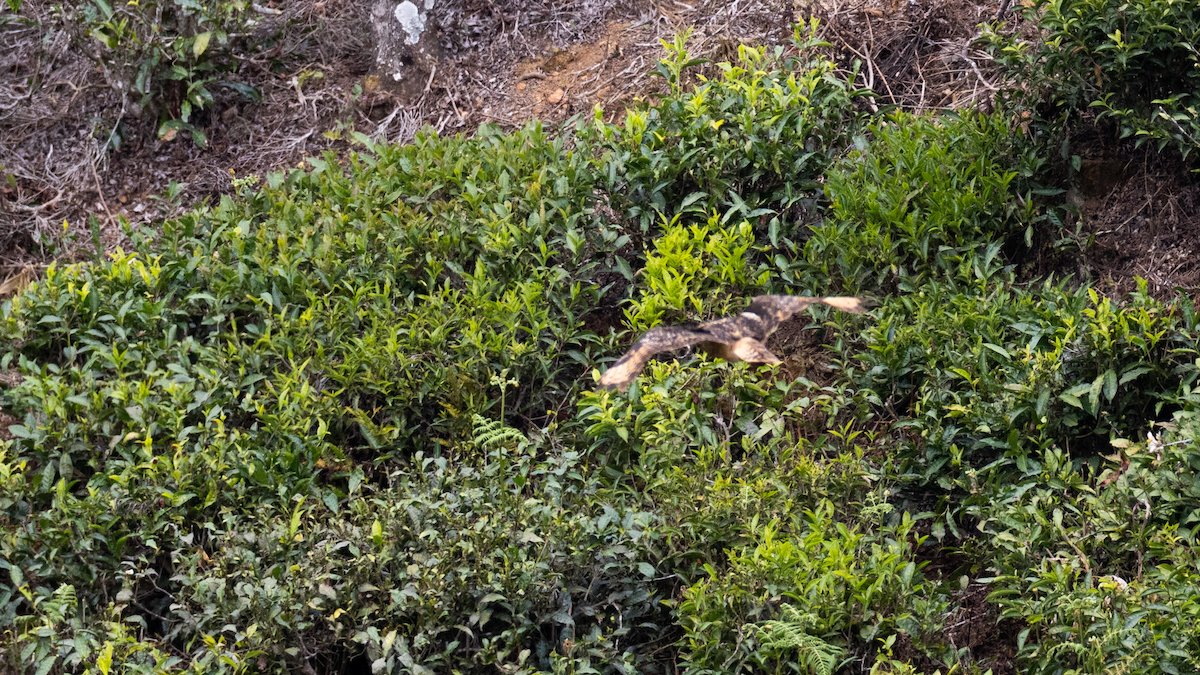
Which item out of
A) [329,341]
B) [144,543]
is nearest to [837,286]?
[329,341]

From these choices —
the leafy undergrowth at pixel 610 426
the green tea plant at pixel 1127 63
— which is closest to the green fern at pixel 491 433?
the leafy undergrowth at pixel 610 426

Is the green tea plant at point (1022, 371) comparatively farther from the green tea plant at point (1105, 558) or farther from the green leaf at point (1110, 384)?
the green tea plant at point (1105, 558)

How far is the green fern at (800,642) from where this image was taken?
2.91 m

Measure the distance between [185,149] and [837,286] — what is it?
13.7 ft

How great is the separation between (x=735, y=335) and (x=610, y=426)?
2.00ft

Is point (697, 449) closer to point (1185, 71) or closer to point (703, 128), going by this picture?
point (703, 128)

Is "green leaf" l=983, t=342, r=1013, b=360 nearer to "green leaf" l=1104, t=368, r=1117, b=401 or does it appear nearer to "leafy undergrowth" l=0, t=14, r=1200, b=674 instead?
"leafy undergrowth" l=0, t=14, r=1200, b=674

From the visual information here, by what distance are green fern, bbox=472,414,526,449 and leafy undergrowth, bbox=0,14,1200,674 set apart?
3 cm

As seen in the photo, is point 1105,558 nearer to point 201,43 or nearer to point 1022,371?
point 1022,371

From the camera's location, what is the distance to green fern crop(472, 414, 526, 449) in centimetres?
373

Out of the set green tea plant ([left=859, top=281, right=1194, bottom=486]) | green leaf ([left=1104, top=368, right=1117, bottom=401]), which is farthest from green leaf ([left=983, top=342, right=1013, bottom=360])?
green leaf ([left=1104, top=368, right=1117, bottom=401])

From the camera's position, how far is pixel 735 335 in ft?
11.6

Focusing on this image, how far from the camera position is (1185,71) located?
404cm

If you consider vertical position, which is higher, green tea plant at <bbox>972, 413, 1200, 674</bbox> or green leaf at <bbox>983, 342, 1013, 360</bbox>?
green leaf at <bbox>983, 342, 1013, 360</bbox>
